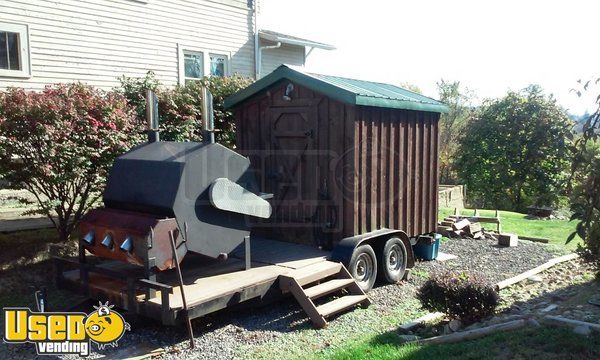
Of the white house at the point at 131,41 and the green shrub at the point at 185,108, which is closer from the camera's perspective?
the green shrub at the point at 185,108

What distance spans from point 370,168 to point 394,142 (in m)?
0.78

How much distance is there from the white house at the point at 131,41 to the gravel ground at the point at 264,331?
27.1 ft

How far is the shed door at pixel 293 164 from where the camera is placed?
24.8 feet

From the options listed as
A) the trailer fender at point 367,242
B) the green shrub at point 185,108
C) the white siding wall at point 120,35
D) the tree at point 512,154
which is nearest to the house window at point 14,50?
the white siding wall at point 120,35

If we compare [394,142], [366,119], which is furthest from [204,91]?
[394,142]

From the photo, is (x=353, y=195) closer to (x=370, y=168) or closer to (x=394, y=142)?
(x=370, y=168)

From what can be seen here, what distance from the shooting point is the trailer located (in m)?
5.27

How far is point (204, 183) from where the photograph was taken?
556 centimetres

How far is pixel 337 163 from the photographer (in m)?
7.24

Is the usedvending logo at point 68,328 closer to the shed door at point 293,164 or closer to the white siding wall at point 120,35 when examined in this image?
the shed door at point 293,164

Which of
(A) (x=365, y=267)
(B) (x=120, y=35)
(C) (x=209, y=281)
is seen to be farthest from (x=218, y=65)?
(C) (x=209, y=281)

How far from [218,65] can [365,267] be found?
10591 mm

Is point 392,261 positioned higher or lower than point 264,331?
higher

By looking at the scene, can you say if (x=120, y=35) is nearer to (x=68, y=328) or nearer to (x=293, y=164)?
(x=293, y=164)
